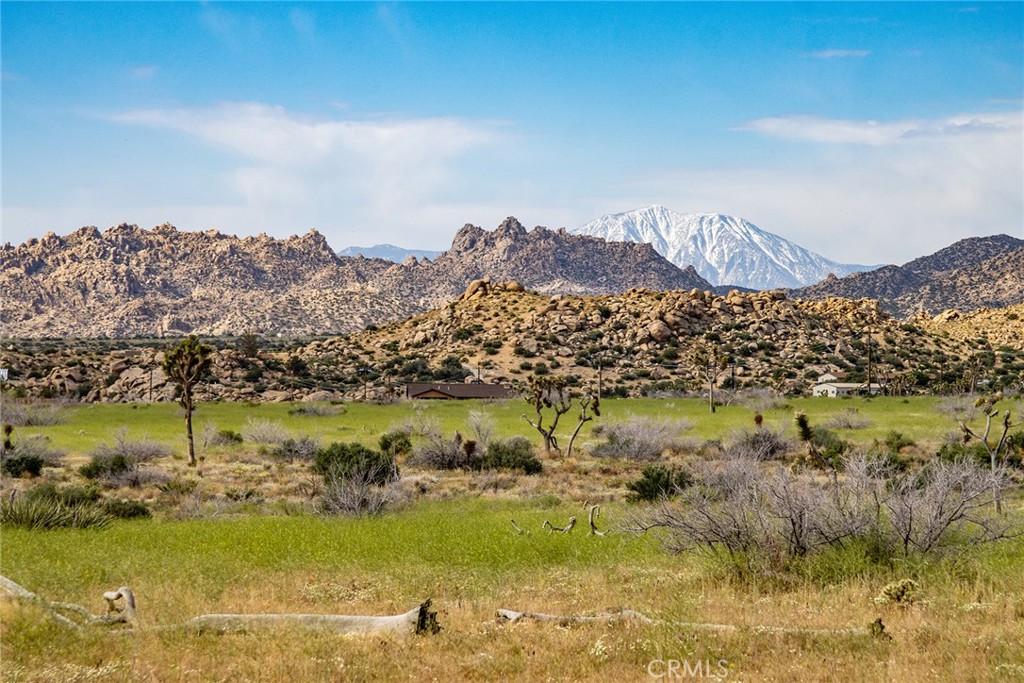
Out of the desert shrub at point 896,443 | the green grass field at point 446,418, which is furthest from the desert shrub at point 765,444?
the desert shrub at point 896,443

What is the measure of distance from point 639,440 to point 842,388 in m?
35.2

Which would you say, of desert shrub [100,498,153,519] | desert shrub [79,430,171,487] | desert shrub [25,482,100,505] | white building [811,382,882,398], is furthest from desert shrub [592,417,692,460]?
white building [811,382,882,398]

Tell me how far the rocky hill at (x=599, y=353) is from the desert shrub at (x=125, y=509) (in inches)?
1799

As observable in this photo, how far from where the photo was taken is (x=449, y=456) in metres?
32.3

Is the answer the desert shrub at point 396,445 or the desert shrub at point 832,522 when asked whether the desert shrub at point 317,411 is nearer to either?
the desert shrub at point 396,445

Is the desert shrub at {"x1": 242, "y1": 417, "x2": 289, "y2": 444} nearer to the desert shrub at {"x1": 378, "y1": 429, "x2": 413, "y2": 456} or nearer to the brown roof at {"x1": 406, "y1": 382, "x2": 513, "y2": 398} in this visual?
the desert shrub at {"x1": 378, "y1": 429, "x2": 413, "y2": 456}

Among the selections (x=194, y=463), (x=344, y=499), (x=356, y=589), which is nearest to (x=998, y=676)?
(x=356, y=589)

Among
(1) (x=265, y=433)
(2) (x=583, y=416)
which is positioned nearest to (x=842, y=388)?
(2) (x=583, y=416)

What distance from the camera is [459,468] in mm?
31938

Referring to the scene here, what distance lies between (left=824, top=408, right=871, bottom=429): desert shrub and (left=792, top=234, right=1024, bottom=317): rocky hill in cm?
8500

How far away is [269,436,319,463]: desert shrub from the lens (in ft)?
117

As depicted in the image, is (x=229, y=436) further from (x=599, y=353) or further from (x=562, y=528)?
(x=599, y=353)

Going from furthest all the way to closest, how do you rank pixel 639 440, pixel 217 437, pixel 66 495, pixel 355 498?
pixel 217 437, pixel 639 440, pixel 355 498, pixel 66 495

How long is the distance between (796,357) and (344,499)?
2597 inches
